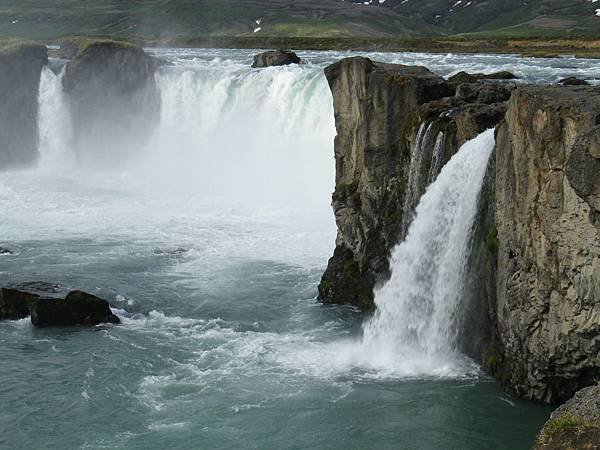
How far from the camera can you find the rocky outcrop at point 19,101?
242ft

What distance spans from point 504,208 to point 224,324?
40.7ft

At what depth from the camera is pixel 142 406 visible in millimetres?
26312

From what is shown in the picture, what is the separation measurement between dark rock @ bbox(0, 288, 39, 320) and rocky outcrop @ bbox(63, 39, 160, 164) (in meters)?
39.6

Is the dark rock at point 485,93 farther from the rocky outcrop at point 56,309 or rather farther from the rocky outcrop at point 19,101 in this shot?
the rocky outcrop at point 19,101

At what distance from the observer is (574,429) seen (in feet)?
52.2

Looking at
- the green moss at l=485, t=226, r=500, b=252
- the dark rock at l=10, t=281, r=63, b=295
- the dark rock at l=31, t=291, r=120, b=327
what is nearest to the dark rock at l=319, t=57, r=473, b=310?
the green moss at l=485, t=226, r=500, b=252

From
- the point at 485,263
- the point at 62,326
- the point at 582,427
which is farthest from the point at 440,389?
the point at 62,326

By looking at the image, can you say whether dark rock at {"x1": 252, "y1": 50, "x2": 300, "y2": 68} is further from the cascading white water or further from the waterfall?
the waterfall

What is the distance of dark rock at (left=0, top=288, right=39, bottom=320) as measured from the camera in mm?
34281

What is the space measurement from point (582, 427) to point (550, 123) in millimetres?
9361

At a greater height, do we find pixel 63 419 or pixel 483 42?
pixel 483 42

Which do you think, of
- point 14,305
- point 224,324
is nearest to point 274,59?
point 224,324

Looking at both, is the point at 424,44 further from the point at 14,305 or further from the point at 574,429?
the point at 574,429

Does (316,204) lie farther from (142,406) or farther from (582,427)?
(582,427)
